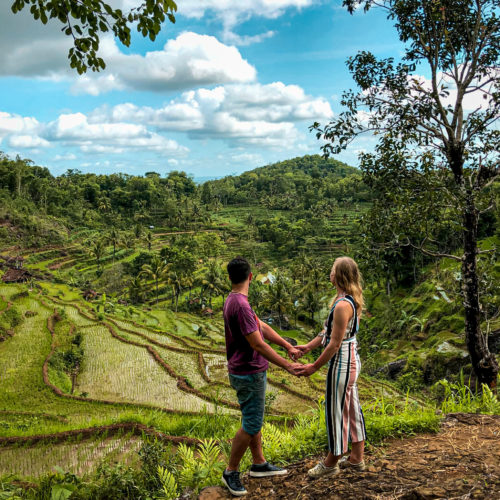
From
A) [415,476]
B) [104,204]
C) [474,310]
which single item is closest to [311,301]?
[474,310]

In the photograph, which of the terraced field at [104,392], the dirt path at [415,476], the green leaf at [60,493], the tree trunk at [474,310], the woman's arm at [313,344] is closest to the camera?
the dirt path at [415,476]

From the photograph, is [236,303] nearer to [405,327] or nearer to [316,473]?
[316,473]

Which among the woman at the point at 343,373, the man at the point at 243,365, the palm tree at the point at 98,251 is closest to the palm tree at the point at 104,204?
the palm tree at the point at 98,251

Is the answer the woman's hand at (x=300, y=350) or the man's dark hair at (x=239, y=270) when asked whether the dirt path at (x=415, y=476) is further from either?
the man's dark hair at (x=239, y=270)

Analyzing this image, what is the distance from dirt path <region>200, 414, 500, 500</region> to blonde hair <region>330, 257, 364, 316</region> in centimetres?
113

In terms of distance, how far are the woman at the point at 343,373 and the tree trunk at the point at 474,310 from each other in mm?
3348

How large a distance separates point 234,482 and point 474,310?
425 cm

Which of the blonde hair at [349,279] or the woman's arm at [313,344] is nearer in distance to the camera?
the blonde hair at [349,279]

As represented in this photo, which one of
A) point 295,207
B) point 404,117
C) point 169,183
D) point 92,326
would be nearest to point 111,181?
point 169,183

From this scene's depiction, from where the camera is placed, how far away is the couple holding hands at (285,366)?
2.69 m

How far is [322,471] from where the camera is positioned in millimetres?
2785

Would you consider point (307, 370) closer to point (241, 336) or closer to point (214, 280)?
point (241, 336)

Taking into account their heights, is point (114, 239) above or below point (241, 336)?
above

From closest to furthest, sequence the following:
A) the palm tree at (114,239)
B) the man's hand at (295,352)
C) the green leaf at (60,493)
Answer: the green leaf at (60,493) → the man's hand at (295,352) → the palm tree at (114,239)
